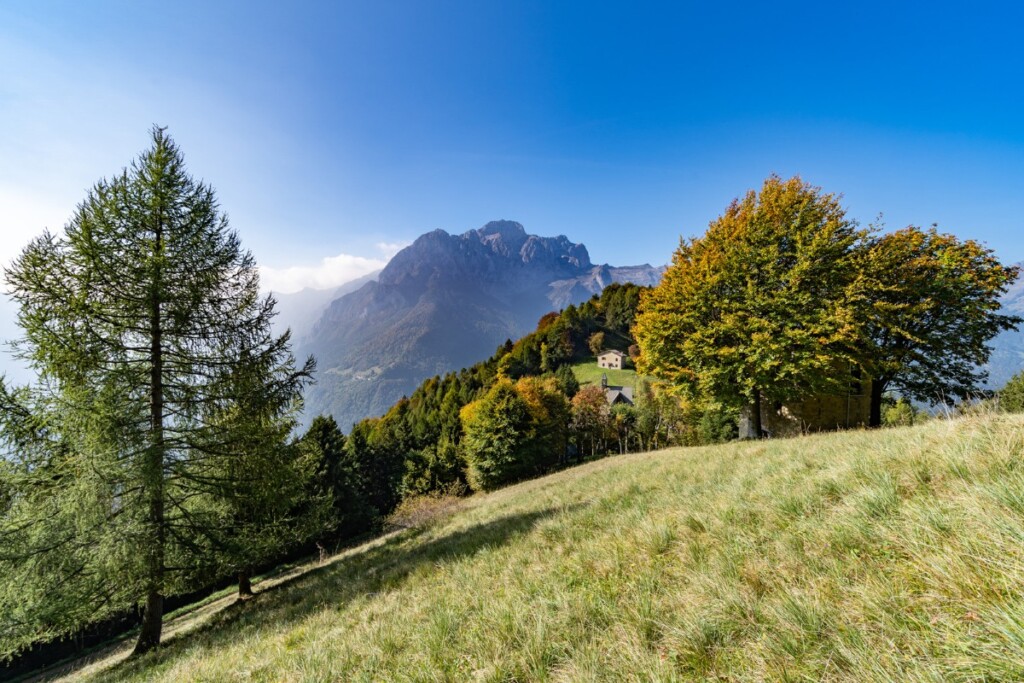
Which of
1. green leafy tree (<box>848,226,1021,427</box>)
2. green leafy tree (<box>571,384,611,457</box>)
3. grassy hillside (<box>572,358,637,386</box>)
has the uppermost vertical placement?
green leafy tree (<box>848,226,1021,427</box>)

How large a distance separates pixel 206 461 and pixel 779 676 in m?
12.6

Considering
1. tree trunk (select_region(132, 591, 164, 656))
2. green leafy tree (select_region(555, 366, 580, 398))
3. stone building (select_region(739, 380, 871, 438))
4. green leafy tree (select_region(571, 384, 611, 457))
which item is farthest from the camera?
green leafy tree (select_region(555, 366, 580, 398))

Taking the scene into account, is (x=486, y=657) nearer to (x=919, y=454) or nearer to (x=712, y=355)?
(x=919, y=454)

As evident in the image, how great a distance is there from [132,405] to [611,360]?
6867cm

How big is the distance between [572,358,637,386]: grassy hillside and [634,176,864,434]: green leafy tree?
49.0 meters

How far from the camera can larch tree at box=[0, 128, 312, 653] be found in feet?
26.0

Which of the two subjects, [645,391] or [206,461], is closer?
[206,461]

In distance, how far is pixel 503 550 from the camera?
6266 mm

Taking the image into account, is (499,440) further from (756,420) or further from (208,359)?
(208,359)

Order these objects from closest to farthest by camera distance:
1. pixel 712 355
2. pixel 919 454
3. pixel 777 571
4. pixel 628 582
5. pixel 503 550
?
1. pixel 777 571
2. pixel 628 582
3. pixel 919 454
4. pixel 503 550
5. pixel 712 355

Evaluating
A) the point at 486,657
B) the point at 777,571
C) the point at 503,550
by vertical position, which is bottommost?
the point at 503,550

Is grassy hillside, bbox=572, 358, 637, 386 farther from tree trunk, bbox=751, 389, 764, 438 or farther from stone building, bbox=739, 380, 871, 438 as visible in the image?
tree trunk, bbox=751, 389, 764, 438

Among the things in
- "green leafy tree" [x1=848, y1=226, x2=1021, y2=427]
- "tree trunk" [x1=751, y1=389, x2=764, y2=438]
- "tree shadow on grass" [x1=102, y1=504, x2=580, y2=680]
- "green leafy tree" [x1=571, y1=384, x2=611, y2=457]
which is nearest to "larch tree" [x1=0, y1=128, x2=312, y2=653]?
"tree shadow on grass" [x1=102, y1=504, x2=580, y2=680]

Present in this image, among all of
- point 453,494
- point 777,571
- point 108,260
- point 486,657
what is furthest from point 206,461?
point 453,494
